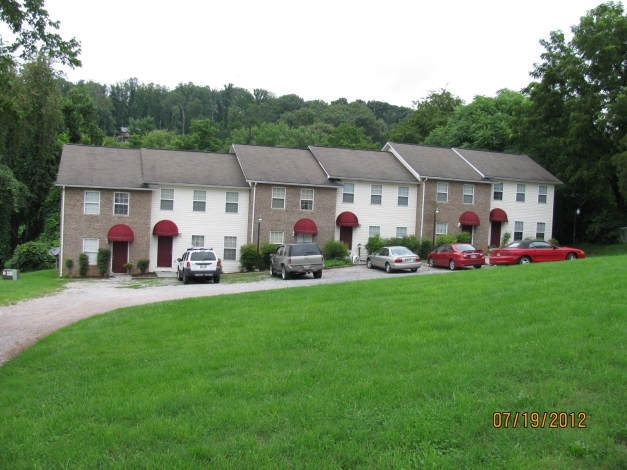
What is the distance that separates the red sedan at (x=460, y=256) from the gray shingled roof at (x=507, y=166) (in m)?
12.2

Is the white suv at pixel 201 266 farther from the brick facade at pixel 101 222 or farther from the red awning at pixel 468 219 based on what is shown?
the red awning at pixel 468 219

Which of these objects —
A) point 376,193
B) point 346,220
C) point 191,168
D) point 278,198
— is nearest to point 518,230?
point 376,193

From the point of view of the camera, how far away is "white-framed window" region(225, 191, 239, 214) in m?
34.8

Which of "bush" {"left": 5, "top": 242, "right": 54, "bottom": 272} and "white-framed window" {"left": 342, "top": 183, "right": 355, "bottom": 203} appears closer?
"white-framed window" {"left": 342, "top": 183, "right": 355, "bottom": 203}

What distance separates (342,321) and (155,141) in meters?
75.3

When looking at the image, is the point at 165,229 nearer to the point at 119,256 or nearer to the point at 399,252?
the point at 119,256

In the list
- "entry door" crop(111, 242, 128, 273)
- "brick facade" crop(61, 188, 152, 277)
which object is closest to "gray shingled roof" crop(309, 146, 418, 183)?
"brick facade" crop(61, 188, 152, 277)

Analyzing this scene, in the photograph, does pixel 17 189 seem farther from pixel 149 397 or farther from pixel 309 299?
pixel 149 397

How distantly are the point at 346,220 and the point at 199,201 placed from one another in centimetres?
Result: 916

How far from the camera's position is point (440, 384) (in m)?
6.29

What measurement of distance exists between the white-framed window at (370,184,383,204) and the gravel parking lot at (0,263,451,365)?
20.7ft

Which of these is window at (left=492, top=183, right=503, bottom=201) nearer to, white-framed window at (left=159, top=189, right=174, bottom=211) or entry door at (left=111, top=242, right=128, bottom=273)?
white-framed window at (left=159, top=189, right=174, bottom=211)

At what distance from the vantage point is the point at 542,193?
41219 mm

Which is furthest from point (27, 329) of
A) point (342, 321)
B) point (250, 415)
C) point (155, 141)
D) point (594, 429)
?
point (155, 141)
